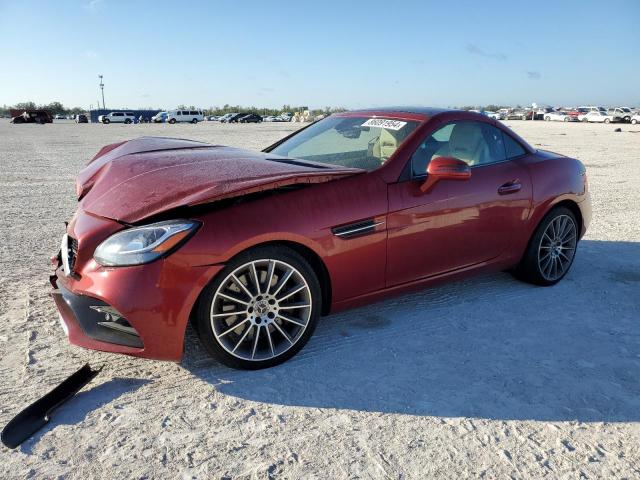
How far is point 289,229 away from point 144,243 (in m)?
0.77

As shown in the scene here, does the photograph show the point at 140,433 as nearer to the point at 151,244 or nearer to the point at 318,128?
the point at 151,244

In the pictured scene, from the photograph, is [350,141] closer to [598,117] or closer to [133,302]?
[133,302]

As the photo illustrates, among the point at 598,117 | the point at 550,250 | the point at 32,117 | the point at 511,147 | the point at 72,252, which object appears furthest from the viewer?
the point at 32,117

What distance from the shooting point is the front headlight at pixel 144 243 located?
2.57 m

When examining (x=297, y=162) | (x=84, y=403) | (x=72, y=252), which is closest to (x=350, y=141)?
(x=297, y=162)

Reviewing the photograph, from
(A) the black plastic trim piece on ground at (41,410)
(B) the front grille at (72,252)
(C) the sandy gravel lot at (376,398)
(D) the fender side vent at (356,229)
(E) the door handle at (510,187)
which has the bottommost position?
(C) the sandy gravel lot at (376,398)

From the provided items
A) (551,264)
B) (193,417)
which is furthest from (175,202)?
(551,264)

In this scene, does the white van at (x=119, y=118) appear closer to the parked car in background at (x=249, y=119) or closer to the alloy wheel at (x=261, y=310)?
the parked car in background at (x=249, y=119)

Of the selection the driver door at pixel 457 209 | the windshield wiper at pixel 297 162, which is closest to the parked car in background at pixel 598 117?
the driver door at pixel 457 209

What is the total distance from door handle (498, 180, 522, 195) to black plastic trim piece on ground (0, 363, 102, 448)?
305cm

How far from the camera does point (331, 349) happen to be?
10.5 feet

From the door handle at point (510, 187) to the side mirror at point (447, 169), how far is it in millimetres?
629

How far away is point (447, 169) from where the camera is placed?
3322mm

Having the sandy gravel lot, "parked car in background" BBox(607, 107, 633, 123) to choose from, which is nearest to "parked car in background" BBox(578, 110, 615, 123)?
"parked car in background" BBox(607, 107, 633, 123)
